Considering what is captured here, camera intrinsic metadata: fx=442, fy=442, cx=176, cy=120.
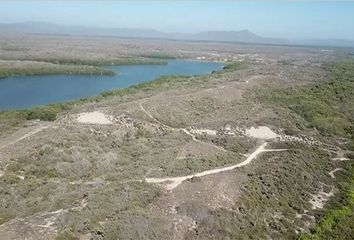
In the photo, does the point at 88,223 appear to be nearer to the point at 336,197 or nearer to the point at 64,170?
the point at 64,170

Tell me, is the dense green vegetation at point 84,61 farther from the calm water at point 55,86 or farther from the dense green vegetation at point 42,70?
the calm water at point 55,86

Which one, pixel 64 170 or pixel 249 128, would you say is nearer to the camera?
pixel 64 170

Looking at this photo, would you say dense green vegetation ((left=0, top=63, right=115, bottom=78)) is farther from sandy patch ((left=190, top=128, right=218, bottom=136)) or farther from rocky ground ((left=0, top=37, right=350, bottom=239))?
sandy patch ((left=190, top=128, right=218, bottom=136))

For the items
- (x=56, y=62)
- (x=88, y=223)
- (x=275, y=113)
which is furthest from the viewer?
(x=56, y=62)

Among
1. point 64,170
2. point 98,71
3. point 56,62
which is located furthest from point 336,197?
point 56,62

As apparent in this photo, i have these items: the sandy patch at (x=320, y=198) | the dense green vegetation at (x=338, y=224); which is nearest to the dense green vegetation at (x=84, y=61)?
the sandy patch at (x=320, y=198)

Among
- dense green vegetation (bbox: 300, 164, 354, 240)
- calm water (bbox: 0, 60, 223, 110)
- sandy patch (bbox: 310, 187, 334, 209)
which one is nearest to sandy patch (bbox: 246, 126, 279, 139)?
→ sandy patch (bbox: 310, 187, 334, 209)
